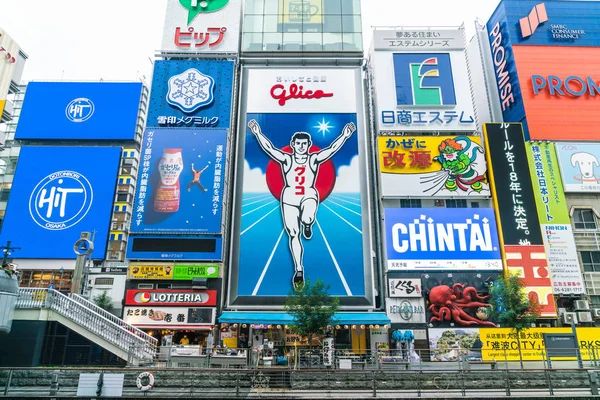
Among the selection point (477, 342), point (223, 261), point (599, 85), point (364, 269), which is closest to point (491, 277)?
point (477, 342)

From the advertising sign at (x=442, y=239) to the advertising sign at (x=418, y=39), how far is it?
1685 cm

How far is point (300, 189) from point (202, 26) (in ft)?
68.0

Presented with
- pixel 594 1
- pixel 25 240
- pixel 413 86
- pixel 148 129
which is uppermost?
pixel 594 1

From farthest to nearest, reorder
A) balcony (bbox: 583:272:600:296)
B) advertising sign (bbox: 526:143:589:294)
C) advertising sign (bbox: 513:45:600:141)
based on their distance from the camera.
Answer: advertising sign (bbox: 513:45:600:141)
balcony (bbox: 583:272:600:296)
advertising sign (bbox: 526:143:589:294)

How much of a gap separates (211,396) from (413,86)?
33.8 metres

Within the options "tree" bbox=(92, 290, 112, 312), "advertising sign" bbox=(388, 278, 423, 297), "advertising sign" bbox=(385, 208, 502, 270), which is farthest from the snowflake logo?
"advertising sign" bbox=(388, 278, 423, 297)

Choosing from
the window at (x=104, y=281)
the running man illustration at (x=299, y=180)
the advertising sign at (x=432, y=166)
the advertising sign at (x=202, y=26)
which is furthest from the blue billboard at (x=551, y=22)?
the window at (x=104, y=281)

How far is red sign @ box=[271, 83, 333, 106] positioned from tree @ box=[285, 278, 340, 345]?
19.7 meters

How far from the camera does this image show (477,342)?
1236 inches

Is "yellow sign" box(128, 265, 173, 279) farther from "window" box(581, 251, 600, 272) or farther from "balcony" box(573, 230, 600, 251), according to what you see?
"window" box(581, 251, 600, 272)

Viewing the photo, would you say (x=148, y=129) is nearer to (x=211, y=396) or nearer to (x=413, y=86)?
(x=413, y=86)

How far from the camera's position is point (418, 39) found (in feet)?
139

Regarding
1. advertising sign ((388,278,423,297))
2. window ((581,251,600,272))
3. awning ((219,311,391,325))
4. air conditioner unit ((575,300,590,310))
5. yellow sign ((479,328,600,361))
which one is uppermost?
window ((581,251,600,272))

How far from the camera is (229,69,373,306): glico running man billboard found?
3494 cm
